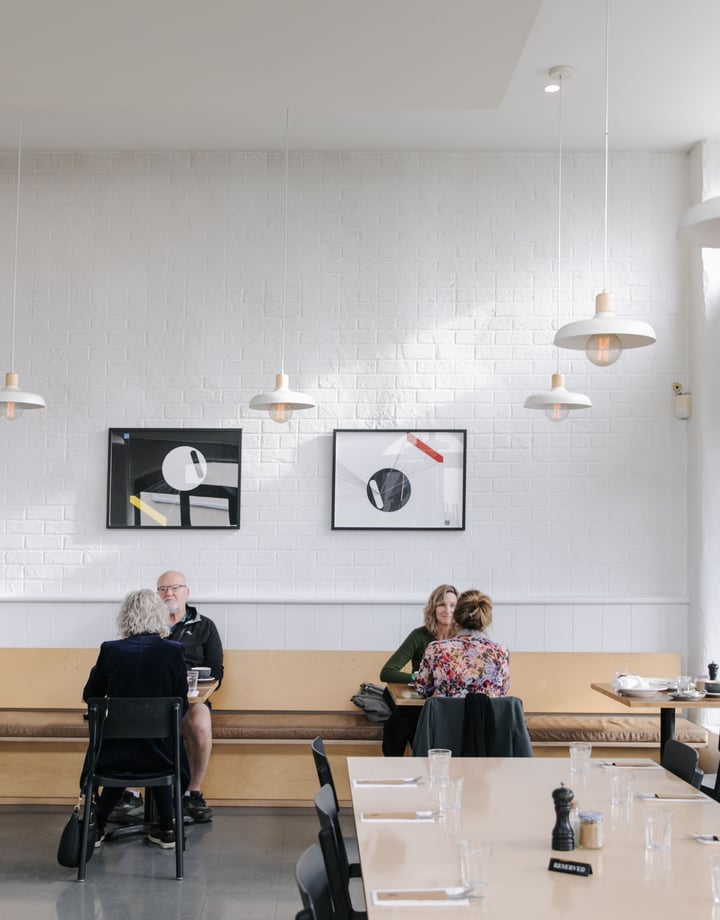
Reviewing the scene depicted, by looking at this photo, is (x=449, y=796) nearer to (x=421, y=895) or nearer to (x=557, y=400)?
(x=421, y=895)

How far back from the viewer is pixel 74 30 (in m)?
3.84

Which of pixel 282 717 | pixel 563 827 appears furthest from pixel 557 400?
pixel 563 827

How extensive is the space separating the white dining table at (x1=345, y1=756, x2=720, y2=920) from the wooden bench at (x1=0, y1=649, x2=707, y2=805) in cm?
208

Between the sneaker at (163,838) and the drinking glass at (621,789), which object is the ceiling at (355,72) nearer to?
the drinking glass at (621,789)

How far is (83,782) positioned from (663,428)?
4290 mm

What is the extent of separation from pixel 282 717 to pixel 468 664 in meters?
1.83

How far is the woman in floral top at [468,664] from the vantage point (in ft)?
14.8

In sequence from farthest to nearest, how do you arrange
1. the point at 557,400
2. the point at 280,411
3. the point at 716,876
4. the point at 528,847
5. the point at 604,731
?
the point at 604,731 < the point at 280,411 < the point at 557,400 < the point at 528,847 < the point at 716,876

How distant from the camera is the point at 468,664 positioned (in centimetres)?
452

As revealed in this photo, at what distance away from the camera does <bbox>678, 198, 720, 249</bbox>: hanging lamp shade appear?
2.59 m

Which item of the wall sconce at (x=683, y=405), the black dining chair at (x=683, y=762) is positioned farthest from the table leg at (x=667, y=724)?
the wall sconce at (x=683, y=405)

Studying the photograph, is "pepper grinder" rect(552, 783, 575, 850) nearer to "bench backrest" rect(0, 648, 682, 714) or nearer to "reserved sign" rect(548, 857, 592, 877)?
"reserved sign" rect(548, 857, 592, 877)

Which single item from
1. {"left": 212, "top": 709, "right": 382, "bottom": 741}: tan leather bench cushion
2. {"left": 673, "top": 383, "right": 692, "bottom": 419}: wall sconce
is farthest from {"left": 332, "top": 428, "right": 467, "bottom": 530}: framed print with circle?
{"left": 673, "top": 383, "right": 692, "bottom": 419}: wall sconce

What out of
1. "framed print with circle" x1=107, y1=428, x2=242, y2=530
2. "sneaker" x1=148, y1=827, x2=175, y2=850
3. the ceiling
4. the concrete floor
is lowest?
the concrete floor
